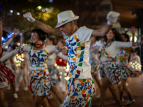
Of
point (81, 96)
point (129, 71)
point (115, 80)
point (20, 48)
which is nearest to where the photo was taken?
point (81, 96)

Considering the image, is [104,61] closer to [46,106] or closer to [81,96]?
[46,106]

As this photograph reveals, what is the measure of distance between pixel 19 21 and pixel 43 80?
4.99 feet

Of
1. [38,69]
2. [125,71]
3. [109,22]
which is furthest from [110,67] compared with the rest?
[109,22]

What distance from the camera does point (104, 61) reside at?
14.4 ft

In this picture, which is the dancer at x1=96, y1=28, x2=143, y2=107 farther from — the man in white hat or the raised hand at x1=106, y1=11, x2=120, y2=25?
the raised hand at x1=106, y1=11, x2=120, y2=25

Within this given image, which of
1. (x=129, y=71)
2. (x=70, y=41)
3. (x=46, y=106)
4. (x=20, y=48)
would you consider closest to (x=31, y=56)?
(x=20, y=48)

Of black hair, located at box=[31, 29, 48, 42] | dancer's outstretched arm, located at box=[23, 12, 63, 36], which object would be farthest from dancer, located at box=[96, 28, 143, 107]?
dancer's outstretched arm, located at box=[23, 12, 63, 36]

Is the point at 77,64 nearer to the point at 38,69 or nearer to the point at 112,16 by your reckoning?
the point at 112,16

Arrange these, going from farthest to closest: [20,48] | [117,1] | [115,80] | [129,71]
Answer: [117,1]
[129,71]
[115,80]
[20,48]

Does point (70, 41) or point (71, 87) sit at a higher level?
point (70, 41)

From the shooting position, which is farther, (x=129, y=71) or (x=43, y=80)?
(x=129, y=71)

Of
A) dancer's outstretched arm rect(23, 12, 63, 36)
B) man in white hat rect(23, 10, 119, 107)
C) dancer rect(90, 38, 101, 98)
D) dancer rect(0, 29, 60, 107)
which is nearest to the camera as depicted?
man in white hat rect(23, 10, 119, 107)

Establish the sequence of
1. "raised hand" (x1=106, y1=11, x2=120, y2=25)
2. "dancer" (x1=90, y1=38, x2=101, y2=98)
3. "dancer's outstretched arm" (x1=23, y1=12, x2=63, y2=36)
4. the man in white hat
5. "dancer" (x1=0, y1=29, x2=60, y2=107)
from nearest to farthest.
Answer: "raised hand" (x1=106, y1=11, x2=120, y2=25), the man in white hat, "dancer's outstretched arm" (x1=23, y1=12, x2=63, y2=36), "dancer" (x1=0, y1=29, x2=60, y2=107), "dancer" (x1=90, y1=38, x2=101, y2=98)

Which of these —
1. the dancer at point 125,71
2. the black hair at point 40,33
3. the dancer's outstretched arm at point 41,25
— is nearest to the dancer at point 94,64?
the dancer at point 125,71
